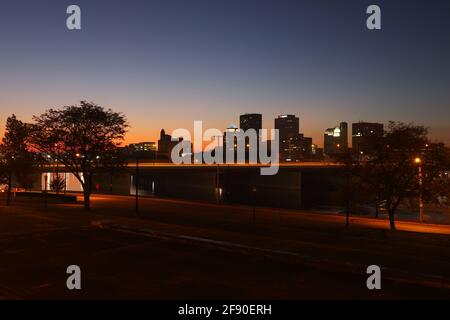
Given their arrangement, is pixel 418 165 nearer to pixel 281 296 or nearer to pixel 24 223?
pixel 281 296

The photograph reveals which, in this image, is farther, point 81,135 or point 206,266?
point 81,135

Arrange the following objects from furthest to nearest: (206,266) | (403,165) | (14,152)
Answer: (14,152), (403,165), (206,266)

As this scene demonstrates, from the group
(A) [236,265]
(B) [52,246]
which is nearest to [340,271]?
(A) [236,265]

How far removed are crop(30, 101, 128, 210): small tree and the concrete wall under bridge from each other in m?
56.0

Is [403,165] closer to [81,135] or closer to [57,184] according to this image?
[81,135]

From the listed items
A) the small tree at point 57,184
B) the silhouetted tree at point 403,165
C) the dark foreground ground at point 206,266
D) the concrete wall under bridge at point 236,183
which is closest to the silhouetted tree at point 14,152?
the small tree at point 57,184

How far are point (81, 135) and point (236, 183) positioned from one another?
3855 inches

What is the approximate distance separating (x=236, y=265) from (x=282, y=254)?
7.17 feet

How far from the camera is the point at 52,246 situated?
18438 mm

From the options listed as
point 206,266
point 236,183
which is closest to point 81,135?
point 206,266

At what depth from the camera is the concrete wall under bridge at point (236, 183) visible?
320 ft

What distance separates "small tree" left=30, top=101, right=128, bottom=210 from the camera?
36.6m

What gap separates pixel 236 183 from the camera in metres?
132

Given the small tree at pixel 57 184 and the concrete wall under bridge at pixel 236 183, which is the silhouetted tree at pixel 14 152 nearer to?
the small tree at pixel 57 184
